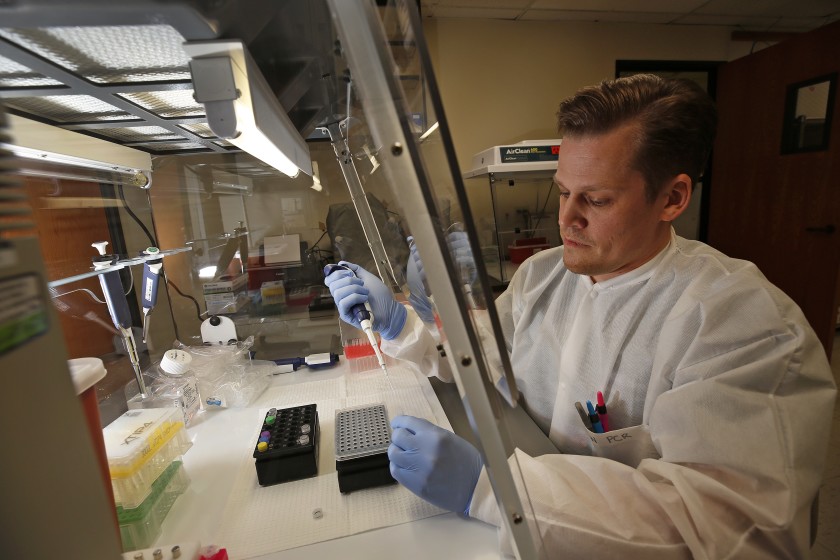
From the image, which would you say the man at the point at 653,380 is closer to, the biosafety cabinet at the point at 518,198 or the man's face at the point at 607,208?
the man's face at the point at 607,208

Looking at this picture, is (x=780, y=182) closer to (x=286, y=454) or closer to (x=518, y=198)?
(x=518, y=198)

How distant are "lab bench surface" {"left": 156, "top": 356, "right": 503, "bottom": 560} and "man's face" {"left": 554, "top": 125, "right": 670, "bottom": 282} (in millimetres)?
583

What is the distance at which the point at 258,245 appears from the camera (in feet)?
5.68

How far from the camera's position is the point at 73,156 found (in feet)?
2.86

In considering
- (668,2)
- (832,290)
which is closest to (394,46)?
(668,2)

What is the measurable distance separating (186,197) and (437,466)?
1.52 meters

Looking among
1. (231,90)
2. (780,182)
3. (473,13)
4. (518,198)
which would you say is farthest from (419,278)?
(780,182)

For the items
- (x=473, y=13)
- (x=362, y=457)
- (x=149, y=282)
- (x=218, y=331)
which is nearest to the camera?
(x=362, y=457)

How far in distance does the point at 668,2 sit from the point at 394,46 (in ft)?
10.4

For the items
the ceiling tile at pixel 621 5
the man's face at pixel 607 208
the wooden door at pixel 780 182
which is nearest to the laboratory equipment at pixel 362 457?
the man's face at pixel 607 208

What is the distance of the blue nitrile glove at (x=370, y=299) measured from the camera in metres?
1.15

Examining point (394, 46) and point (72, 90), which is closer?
point (394, 46)

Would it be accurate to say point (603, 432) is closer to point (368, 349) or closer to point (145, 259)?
point (368, 349)

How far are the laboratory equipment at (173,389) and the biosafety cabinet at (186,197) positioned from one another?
0.19ft
